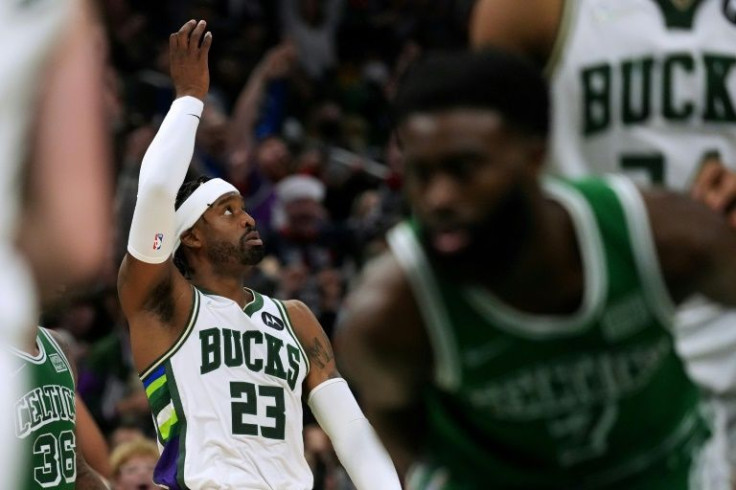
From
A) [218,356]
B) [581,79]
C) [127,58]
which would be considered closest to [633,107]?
[581,79]

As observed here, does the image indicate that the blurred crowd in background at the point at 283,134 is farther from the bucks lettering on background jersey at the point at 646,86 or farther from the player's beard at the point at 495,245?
the player's beard at the point at 495,245

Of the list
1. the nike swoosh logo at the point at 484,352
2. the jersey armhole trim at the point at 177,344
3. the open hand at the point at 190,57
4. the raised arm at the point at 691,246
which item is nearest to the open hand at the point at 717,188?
the raised arm at the point at 691,246

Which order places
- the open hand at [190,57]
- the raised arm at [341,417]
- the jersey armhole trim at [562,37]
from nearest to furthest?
1. the jersey armhole trim at [562,37]
2. the open hand at [190,57]
3. the raised arm at [341,417]

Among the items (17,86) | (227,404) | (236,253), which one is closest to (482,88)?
(17,86)

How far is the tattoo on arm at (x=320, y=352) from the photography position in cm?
629

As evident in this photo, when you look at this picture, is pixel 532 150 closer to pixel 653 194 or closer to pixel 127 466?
pixel 653 194

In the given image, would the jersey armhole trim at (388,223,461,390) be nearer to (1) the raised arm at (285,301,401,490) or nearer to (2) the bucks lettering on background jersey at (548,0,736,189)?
(2) the bucks lettering on background jersey at (548,0,736,189)

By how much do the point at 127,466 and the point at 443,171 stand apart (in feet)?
16.2

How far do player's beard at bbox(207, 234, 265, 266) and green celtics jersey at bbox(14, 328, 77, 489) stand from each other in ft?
2.47

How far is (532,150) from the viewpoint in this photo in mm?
3385

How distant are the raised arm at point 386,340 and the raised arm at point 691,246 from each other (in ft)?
1.87

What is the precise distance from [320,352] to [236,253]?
539 mm

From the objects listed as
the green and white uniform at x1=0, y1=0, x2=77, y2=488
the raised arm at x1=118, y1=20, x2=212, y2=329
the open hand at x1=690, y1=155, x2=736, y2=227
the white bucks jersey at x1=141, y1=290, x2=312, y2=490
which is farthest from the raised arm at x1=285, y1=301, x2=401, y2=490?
the green and white uniform at x1=0, y1=0, x2=77, y2=488

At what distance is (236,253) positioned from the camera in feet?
20.4
